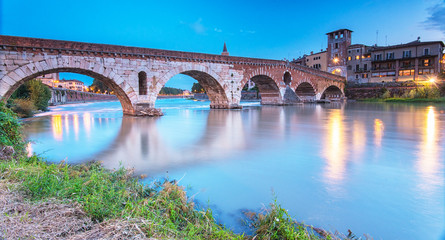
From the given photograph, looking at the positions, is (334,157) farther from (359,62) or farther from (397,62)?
(359,62)

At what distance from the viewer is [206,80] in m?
23.5

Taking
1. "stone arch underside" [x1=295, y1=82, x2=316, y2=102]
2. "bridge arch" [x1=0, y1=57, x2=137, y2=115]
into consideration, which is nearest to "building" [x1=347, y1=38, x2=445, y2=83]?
"stone arch underside" [x1=295, y1=82, x2=316, y2=102]

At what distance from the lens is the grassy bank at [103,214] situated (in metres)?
2.30

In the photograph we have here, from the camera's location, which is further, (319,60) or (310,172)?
(319,60)

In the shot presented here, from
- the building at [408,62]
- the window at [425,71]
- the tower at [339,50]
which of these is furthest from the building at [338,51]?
the window at [425,71]

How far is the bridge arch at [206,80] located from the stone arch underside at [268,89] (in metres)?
4.78

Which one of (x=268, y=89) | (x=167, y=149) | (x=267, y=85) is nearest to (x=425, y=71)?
(x=268, y=89)

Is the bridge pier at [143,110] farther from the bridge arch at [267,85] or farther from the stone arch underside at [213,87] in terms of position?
the bridge arch at [267,85]

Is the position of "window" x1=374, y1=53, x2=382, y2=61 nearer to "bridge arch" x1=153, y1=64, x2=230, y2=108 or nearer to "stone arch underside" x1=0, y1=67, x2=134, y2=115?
"bridge arch" x1=153, y1=64, x2=230, y2=108

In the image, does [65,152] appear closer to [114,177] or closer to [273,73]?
[114,177]

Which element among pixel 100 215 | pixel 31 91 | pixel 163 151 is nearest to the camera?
pixel 100 215

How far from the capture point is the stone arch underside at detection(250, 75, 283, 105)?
92.6 ft

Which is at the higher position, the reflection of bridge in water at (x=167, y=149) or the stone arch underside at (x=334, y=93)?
the stone arch underside at (x=334, y=93)

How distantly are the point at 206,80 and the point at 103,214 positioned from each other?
69.9ft
